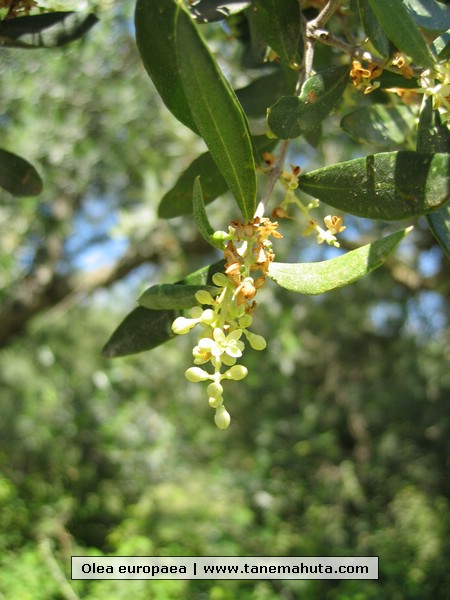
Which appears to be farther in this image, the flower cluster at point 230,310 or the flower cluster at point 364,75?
the flower cluster at point 364,75

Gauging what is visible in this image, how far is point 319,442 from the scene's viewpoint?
5.50m

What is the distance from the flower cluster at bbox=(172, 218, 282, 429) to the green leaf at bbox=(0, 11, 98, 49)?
39cm

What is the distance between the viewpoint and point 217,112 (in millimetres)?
487

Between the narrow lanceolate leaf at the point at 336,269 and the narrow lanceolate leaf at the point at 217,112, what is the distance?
7 centimetres

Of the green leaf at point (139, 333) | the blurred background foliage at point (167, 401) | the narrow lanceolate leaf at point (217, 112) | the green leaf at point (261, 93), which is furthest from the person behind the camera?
the blurred background foliage at point (167, 401)

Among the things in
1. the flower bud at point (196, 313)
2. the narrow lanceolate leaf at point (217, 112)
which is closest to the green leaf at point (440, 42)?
the narrow lanceolate leaf at point (217, 112)

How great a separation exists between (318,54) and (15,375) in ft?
24.9

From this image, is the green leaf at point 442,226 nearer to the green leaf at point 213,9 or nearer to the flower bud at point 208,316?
the flower bud at point 208,316

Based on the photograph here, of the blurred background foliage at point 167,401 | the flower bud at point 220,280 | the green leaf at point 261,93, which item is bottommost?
the blurred background foliage at point 167,401

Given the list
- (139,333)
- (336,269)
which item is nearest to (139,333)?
(139,333)

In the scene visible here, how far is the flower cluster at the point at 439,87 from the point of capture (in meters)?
0.55

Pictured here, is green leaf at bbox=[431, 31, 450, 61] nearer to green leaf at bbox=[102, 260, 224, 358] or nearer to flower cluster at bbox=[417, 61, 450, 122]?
flower cluster at bbox=[417, 61, 450, 122]

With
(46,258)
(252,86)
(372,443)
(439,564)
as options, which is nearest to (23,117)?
(46,258)

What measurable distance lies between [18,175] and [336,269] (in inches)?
17.9
